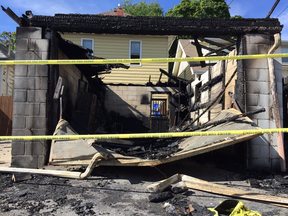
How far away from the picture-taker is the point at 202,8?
26703mm

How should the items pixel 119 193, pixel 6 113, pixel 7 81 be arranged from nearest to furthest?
pixel 119 193 → pixel 6 113 → pixel 7 81

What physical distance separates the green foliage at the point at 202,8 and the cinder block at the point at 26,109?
26.1 metres

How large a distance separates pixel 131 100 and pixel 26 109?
24.8ft

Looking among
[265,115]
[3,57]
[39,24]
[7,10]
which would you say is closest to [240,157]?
[265,115]

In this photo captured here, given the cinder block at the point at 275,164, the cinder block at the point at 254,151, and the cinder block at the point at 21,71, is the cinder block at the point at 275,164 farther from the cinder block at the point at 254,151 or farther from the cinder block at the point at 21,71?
the cinder block at the point at 21,71

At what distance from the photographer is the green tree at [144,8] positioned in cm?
3550

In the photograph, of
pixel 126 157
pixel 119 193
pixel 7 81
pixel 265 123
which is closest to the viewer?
pixel 119 193

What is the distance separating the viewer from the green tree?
35503 millimetres

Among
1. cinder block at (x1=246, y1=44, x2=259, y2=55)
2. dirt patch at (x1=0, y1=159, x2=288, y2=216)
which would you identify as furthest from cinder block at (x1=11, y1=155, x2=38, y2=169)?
cinder block at (x1=246, y1=44, x2=259, y2=55)

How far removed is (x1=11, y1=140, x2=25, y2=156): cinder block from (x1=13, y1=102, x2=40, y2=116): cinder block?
0.64 m

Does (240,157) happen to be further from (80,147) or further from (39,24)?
(39,24)

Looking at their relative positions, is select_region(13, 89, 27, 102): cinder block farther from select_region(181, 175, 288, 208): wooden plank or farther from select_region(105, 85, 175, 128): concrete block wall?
select_region(105, 85, 175, 128): concrete block wall

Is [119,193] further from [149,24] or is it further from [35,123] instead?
[149,24]

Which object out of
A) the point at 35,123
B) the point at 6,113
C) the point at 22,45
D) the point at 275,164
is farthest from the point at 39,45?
the point at 6,113
